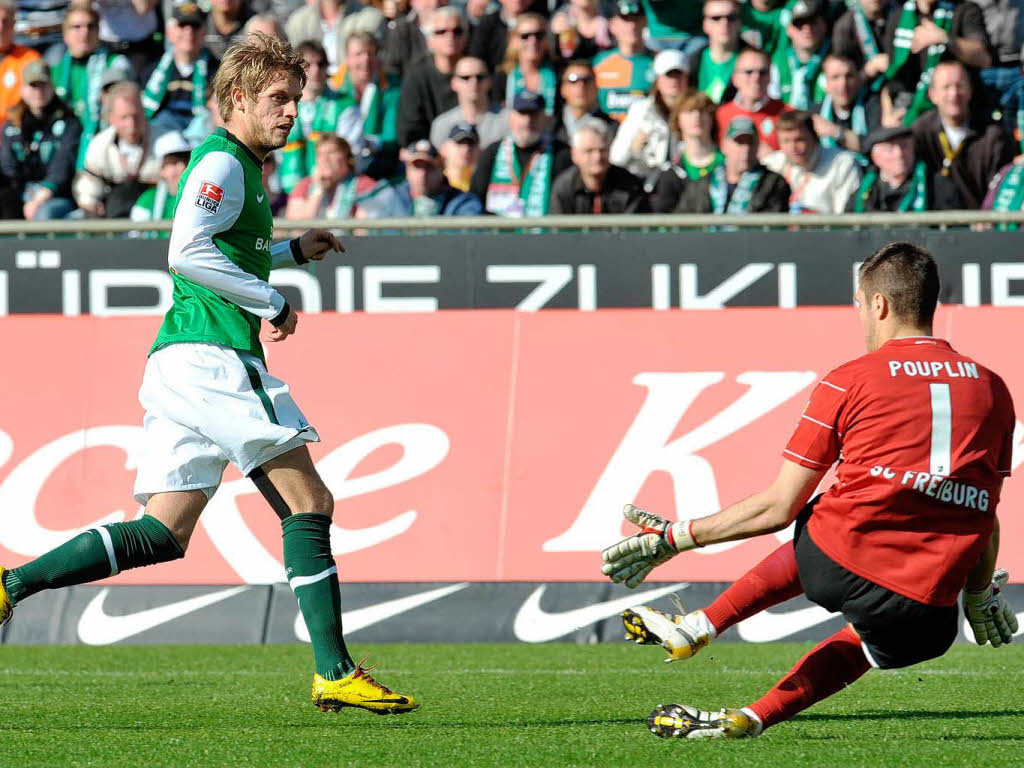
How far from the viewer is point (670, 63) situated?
11656 millimetres

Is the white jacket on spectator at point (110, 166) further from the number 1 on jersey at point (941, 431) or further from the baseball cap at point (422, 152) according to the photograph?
the number 1 on jersey at point (941, 431)

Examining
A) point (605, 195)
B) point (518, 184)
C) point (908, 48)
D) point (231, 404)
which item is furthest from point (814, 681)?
point (908, 48)

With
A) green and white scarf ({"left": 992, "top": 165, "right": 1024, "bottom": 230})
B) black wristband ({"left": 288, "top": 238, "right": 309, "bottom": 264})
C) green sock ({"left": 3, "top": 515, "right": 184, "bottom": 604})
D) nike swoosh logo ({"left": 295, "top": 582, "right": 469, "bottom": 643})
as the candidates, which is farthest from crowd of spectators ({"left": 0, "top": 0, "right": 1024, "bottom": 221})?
green sock ({"left": 3, "top": 515, "right": 184, "bottom": 604})

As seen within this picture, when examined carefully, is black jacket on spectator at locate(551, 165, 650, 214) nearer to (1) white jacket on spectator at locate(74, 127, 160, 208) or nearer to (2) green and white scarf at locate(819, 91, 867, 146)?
(2) green and white scarf at locate(819, 91, 867, 146)

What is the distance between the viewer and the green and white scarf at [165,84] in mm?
12992

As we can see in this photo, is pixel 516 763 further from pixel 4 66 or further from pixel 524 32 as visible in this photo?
pixel 4 66

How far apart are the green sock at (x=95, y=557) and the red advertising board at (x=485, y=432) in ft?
11.4

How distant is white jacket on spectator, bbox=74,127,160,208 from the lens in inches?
473

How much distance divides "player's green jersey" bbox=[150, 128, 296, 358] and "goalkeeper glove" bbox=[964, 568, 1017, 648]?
7.73 ft

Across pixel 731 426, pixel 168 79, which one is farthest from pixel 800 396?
pixel 168 79

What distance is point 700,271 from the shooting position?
31.0 ft

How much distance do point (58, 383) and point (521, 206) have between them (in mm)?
3400

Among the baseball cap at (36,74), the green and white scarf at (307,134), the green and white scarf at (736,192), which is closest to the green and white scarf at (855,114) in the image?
the green and white scarf at (736,192)

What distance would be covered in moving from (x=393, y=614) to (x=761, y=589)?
162 inches
